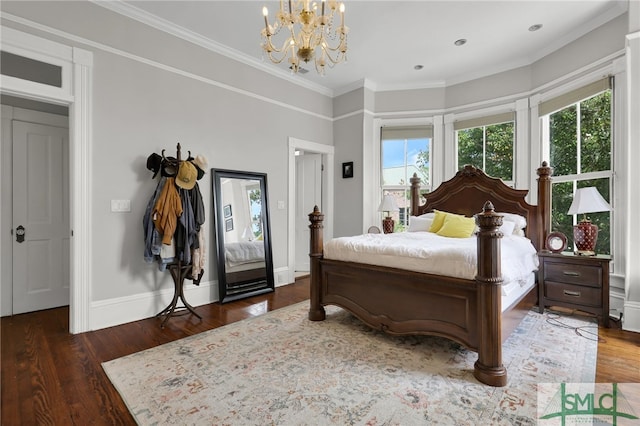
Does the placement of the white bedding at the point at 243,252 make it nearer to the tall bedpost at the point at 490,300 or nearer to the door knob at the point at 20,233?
the door knob at the point at 20,233

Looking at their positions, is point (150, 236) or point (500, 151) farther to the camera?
point (500, 151)

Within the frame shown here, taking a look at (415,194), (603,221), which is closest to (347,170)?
(415,194)

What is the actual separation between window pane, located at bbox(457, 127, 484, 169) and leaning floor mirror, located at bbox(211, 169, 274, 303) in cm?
303

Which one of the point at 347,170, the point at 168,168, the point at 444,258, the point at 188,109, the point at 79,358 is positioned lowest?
the point at 79,358

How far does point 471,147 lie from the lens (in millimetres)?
4703

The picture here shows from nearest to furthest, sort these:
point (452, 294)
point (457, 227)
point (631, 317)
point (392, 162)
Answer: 1. point (452, 294)
2. point (631, 317)
3. point (457, 227)
4. point (392, 162)

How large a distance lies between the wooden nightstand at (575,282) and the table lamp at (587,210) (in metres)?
0.11

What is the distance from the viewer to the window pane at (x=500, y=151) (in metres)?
4.36

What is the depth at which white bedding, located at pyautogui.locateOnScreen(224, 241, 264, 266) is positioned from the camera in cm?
391

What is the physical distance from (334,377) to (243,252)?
7.76 ft

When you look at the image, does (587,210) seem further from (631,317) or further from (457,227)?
(457,227)

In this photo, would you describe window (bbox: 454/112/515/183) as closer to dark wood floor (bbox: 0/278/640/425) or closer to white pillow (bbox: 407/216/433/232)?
white pillow (bbox: 407/216/433/232)

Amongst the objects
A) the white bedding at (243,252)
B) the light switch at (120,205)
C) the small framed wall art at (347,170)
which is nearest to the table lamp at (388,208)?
the small framed wall art at (347,170)

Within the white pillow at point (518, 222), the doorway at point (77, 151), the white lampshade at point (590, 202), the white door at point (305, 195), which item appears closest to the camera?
the doorway at point (77, 151)
